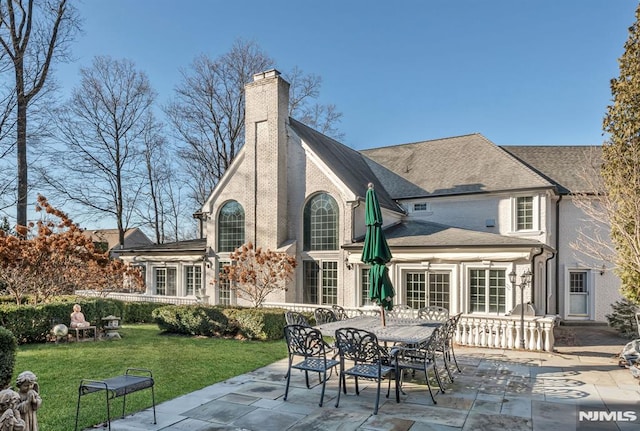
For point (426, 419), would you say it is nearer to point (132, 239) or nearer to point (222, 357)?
point (222, 357)

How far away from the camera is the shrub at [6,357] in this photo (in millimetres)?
7293

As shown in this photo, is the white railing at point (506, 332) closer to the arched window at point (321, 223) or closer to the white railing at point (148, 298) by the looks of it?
the arched window at point (321, 223)

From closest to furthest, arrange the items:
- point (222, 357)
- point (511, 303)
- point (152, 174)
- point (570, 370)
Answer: point (570, 370)
point (222, 357)
point (511, 303)
point (152, 174)

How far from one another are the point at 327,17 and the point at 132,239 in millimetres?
41402

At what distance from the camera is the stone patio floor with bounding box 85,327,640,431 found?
6.03 metres

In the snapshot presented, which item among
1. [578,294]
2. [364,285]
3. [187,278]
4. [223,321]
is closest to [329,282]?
[364,285]

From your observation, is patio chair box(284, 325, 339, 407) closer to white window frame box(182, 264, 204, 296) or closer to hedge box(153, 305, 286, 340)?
hedge box(153, 305, 286, 340)

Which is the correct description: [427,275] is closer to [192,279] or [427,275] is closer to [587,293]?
[587,293]

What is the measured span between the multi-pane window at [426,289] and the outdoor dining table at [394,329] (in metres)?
5.65

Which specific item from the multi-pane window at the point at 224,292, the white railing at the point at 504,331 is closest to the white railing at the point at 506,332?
the white railing at the point at 504,331

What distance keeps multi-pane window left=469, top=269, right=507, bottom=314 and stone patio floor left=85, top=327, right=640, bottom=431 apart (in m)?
4.19

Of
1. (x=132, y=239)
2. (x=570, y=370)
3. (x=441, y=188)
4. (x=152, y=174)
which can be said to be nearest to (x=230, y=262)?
(x=441, y=188)

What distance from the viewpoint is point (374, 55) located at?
18938mm

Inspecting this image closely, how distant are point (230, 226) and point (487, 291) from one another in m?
12.0
